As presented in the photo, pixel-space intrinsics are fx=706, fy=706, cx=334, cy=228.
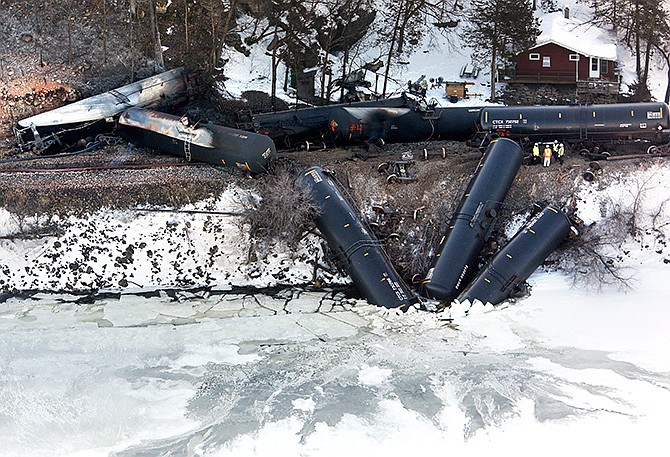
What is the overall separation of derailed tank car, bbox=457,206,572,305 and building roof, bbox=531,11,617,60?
13818 mm

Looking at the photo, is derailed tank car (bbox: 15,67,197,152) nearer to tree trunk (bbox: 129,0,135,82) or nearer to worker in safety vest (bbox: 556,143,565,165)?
tree trunk (bbox: 129,0,135,82)

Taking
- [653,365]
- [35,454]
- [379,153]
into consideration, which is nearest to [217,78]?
[379,153]

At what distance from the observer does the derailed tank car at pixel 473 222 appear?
25.0 m

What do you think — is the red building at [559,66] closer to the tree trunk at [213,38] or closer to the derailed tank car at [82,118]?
the tree trunk at [213,38]

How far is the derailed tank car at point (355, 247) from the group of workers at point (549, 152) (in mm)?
8102

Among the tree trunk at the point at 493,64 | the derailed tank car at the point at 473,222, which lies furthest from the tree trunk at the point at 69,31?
the derailed tank car at the point at 473,222

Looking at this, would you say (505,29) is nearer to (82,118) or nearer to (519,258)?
(519,258)

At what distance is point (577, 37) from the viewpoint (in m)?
37.9

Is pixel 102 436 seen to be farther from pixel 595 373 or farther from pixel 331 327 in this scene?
pixel 595 373

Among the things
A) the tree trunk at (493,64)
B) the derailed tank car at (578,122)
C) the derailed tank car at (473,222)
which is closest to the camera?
the derailed tank car at (473,222)

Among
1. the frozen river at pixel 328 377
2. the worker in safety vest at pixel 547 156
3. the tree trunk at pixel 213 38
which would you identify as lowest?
the frozen river at pixel 328 377

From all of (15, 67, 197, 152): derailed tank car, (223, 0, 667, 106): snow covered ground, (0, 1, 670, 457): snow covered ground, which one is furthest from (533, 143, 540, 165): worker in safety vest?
(15, 67, 197, 152): derailed tank car

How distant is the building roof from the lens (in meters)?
Answer: 36.4

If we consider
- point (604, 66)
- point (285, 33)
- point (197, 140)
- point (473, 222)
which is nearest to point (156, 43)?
point (285, 33)
